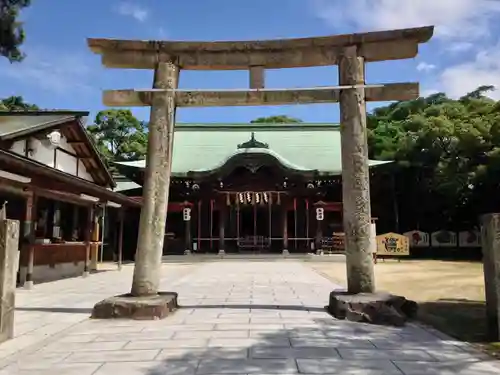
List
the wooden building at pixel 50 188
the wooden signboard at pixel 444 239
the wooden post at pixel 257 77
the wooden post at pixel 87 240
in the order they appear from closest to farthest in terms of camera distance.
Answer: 1. the wooden post at pixel 257 77
2. the wooden building at pixel 50 188
3. the wooden post at pixel 87 240
4. the wooden signboard at pixel 444 239

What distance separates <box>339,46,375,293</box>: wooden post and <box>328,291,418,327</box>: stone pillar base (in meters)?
0.38

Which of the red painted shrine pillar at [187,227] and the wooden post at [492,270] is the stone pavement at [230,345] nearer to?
the wooden post at [492,270]

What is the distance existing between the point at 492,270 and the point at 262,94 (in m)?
4.67

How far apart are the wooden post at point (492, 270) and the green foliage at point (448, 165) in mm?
18110

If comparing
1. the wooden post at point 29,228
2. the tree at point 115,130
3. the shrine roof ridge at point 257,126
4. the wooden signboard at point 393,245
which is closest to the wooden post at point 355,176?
the wooden post at point 29,228

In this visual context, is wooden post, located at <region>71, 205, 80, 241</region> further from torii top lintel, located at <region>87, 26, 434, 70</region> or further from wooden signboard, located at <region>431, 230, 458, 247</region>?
wooden signboard, located at <region>431, 230, 458, 247</region>

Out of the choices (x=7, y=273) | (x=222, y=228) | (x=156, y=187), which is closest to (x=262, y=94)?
(x=156, y=187)

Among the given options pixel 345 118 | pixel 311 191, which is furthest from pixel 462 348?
pixel 311 191

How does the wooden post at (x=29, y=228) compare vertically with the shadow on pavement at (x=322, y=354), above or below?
above

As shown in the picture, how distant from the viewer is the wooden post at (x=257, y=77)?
26.6 ft

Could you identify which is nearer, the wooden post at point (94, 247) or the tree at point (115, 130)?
the wooden post at point (94, 247)

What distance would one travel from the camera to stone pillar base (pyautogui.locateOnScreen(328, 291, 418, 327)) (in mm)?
6723

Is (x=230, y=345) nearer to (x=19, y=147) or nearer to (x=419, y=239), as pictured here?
(x=19, y=147)

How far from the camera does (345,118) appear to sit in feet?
25.7
